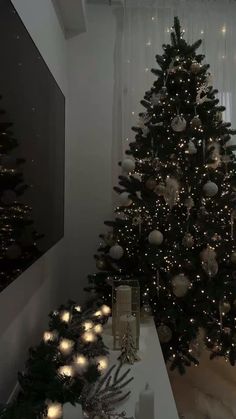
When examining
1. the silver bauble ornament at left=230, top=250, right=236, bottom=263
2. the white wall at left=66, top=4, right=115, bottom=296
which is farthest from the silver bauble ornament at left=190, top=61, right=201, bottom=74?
the silver bauble ornament at left=230, top=250, right=236, bottom=263

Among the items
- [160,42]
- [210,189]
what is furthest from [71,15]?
[210,189]

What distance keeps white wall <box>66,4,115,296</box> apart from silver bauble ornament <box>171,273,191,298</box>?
1090 mm

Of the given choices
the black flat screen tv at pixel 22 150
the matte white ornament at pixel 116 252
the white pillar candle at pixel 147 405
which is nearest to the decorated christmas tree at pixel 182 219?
the matte white ornament at pixel 116 252

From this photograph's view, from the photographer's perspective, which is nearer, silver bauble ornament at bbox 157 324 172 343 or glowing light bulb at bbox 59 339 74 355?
glowing light bulb at bbox 59 339 74 355

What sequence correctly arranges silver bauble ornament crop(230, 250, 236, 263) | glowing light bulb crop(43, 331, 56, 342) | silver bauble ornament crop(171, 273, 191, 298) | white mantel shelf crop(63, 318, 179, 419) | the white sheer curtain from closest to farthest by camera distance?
white mantel shelf crop(63, 318, 179, 419)
glowing light bulb crop(43, 331, 56, 342)
silver bauble ornament crop(171, 273, 191, 298)
silver bauble ornament crop(230, 250, 236, 263)
the white sheer curtain

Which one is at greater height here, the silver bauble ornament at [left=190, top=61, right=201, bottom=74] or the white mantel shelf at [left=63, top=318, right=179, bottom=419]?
the silver bauble ornament at [left=190, top=61, right=201, bottom=74]

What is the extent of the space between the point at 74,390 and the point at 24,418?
237 mm

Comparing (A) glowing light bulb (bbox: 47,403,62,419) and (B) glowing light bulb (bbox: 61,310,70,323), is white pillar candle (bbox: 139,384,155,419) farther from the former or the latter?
(B) glowing light bulb (bbox: 61,310,70,323)

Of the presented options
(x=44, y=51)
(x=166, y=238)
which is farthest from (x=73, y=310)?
(x=44, y=51)

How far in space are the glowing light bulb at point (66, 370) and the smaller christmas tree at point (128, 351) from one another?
1.11 feet

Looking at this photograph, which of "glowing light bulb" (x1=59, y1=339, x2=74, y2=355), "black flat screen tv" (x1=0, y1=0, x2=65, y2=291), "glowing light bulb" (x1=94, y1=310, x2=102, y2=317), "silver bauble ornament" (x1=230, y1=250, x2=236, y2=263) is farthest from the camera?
"silver bauble ornament" (x1=230, y1=250, x2=236, y2=263)

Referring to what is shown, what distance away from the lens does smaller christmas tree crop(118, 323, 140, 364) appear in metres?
1.60

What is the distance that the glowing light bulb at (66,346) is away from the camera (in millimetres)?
1426

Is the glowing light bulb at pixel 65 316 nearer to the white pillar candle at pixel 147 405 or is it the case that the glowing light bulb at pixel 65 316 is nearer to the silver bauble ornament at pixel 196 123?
the white pillar candle at pixel 147 405
